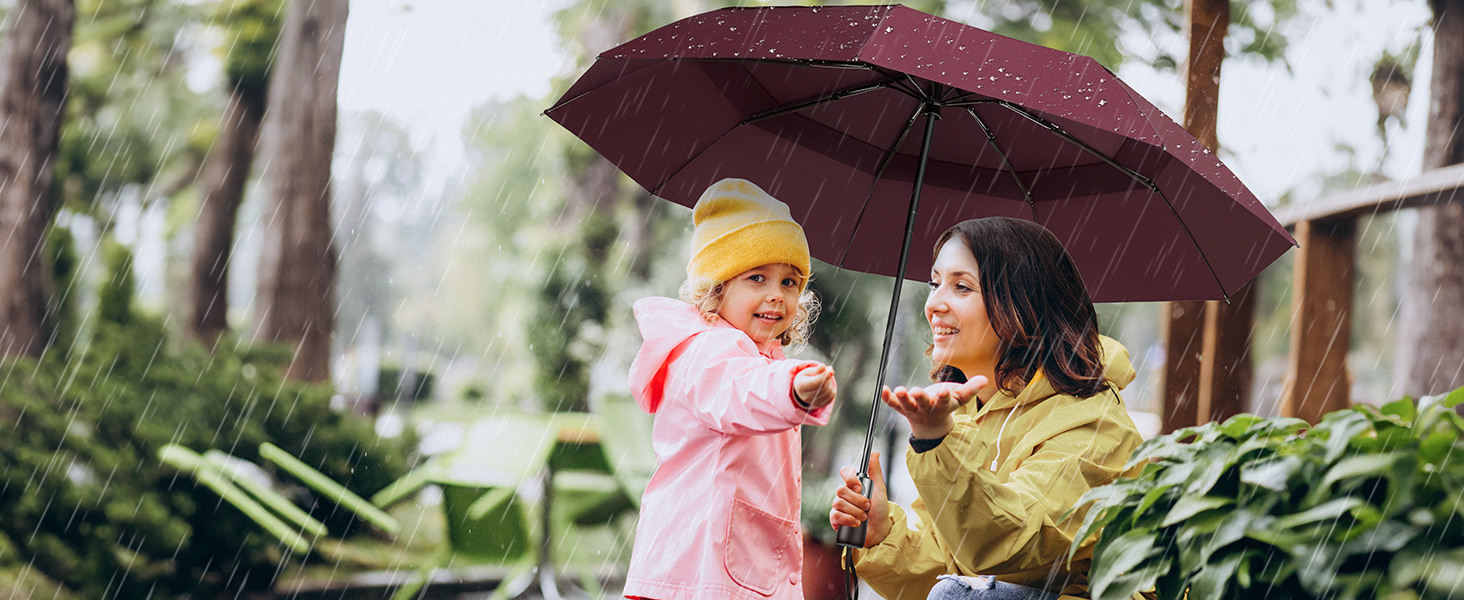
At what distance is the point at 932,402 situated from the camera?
219 centimetres

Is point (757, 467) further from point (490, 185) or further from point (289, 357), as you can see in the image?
point (490, 185)

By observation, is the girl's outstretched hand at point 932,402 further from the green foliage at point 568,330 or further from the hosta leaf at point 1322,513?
the green foliage at point 568,330

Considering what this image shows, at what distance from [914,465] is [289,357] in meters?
6.03

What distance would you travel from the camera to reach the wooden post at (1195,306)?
3.88m

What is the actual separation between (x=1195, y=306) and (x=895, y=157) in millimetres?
1406

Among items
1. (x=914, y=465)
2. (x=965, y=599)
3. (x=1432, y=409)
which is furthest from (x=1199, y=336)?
(x=1432, y=409)

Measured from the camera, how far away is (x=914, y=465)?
232 centimetres

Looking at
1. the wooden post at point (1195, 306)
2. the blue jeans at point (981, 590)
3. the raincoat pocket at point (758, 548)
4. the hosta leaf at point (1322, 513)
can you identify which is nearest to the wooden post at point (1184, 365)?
the wooden post at point (1195, 306)

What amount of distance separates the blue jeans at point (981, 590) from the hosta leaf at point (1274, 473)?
89cm

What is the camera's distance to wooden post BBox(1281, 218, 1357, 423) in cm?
451

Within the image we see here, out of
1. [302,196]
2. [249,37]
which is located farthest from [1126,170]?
[249,37]

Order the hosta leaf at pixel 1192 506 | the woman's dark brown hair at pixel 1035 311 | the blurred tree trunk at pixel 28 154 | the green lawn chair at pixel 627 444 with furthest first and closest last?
the blurred tree trunk at pixel 28 154 < the green lawn chair at pixel 627 444 < the woman's dark brown hair at pixel 1035 311 < the hosta leaf at pixel 1192 506

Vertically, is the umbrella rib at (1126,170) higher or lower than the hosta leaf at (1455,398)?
higher

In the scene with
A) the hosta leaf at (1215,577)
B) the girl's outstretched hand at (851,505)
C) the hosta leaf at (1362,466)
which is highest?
the hosta leaf at (1362,466)
